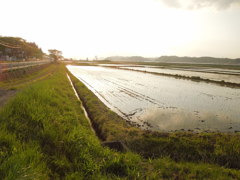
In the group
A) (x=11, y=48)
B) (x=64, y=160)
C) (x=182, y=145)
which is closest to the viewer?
Answer: (x=64, y=160)

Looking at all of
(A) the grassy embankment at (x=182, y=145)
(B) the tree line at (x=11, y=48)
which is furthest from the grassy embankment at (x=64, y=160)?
(B) the tree line at (x=11, y=48)

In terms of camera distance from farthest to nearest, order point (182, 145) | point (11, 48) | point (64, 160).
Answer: point (11, 48) < point (182, 145) < point (64, 160)

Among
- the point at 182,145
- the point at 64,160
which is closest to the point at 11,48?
the point at 64,160

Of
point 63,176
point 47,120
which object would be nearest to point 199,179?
point 63,176

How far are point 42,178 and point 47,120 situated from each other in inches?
117

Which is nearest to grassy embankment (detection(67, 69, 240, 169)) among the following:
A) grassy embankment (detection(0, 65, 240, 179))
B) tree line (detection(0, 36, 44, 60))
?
grassy embankment (detection(0, 65, 240, 179))

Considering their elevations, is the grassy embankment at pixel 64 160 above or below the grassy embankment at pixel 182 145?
above

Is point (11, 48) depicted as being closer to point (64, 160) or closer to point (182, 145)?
point (64, 160)

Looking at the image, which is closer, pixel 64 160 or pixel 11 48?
pixel 64 160

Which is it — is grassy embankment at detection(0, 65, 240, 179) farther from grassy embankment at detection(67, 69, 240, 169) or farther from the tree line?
the tree line

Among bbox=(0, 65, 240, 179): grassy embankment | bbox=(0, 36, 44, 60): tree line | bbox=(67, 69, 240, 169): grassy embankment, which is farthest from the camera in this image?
bbox=(0, 36, 44, 60): tree line

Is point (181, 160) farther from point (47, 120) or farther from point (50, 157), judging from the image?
point (47, 120)

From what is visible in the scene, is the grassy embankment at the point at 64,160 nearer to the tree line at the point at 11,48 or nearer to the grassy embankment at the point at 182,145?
the grassy embankment at the point at 182,145

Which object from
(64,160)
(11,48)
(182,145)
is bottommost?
(182,145)
